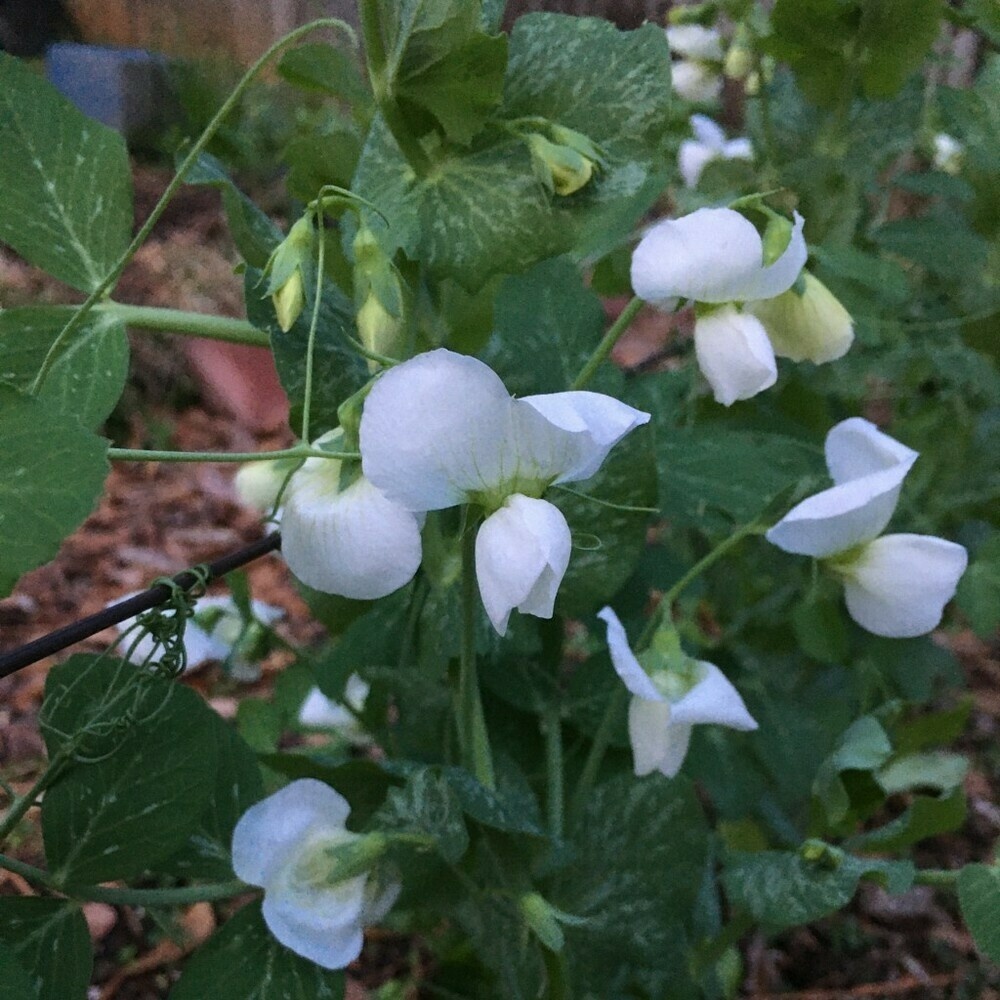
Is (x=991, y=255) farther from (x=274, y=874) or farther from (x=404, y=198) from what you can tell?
(x=274, y=874)

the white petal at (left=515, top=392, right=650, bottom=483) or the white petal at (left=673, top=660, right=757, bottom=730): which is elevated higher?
the white petal at (left=515, top=392, right=650, bottom=483)

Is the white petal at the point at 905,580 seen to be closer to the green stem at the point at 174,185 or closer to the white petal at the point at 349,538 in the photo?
the white petal at the point at 349,538

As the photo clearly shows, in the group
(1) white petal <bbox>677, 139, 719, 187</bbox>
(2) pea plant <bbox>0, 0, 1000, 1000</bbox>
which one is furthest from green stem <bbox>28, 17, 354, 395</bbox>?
(1) white petal <bbox>677, 139, 719, 187</bbox>

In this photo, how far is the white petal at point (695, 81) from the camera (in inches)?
46.5

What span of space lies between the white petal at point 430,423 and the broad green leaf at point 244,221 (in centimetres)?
24

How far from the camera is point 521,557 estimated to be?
39cm

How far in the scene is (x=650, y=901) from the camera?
2.16ft

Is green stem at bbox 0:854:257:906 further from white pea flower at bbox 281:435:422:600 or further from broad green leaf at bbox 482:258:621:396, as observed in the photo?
broad green leaf at bbox 482:258:621:396

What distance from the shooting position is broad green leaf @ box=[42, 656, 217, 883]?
0.53m

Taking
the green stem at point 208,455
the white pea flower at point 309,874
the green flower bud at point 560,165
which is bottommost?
the white pea flower at point 309,874

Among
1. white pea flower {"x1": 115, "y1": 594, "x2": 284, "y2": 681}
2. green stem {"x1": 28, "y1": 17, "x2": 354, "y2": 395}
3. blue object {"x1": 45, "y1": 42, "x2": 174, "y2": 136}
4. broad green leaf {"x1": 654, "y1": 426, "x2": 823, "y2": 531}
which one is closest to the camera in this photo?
green stem {"x1": 28, "y1": 17, "x2": 354, "y2": 395}

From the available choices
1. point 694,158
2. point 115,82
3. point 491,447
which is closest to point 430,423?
point 491,447

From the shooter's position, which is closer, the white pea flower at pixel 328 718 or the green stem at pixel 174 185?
the green stem at pixel 174 185

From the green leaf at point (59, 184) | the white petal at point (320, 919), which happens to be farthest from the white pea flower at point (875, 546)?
the green leaf at point (59, 184)
